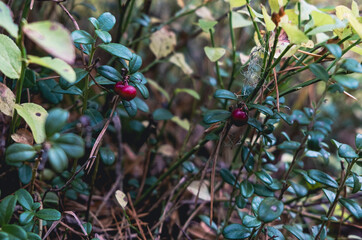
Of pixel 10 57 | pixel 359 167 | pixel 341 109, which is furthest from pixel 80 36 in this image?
pixel 341 109

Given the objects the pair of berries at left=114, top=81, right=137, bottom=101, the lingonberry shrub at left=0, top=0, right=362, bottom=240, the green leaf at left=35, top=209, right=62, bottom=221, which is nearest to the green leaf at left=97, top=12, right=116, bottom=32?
the lingonberry shrub at left=0, top=0, right=362, bottom=240

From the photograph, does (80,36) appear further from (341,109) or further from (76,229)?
(341,109)

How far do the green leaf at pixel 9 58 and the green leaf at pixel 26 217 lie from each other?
0.32 meters

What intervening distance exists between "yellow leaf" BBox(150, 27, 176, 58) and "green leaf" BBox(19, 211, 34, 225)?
897 mm

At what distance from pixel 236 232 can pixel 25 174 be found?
623mm

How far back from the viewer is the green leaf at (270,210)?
2.28ft

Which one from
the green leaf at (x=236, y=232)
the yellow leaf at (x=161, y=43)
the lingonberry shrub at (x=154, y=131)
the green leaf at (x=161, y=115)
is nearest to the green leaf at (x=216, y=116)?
the lingonberry shrub at (x=154, y=131)

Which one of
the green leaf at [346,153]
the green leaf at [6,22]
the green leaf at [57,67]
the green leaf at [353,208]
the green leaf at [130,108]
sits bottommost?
the green leaf at [353,208]

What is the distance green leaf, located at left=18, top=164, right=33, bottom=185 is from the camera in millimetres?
893

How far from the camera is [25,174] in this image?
90 cm

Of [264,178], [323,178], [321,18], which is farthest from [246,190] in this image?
[321,18]

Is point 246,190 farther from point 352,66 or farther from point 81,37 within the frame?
point 81,37

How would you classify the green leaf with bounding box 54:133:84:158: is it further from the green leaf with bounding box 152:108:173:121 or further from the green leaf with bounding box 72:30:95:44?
the green leaf with bounding box 152:108:173:121

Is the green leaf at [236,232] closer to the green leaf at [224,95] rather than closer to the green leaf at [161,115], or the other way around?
the green leaf at [224,95]
